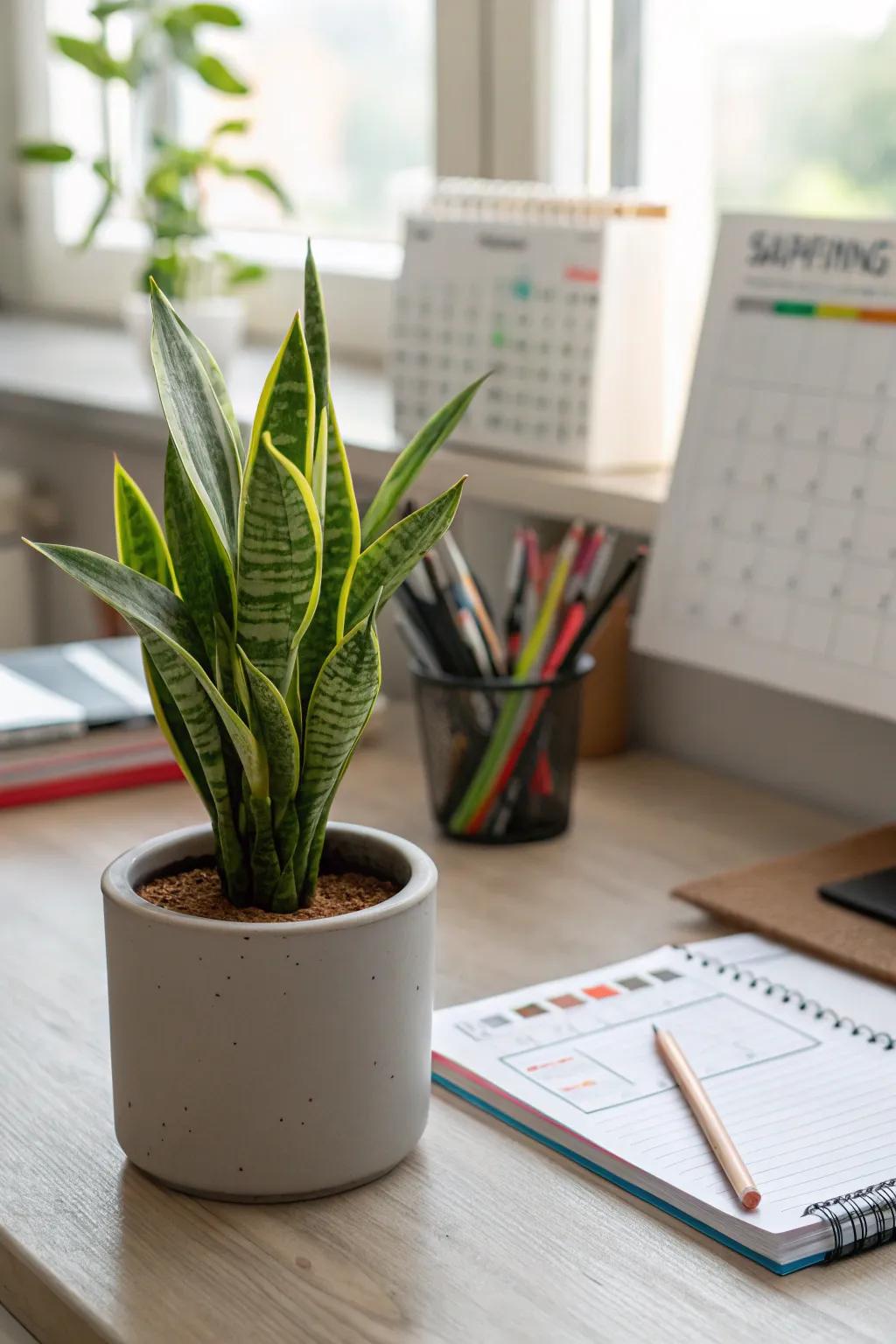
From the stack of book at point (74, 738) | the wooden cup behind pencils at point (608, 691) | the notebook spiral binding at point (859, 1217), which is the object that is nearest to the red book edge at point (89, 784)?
the stack of book at point (74, 738)

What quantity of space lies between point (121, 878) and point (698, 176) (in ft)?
3.34

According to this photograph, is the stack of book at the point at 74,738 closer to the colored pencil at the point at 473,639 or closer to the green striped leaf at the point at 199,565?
the colored pencil at the point at 473,639

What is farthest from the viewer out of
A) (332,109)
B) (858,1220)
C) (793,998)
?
(332,109)

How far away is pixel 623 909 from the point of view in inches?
36.4

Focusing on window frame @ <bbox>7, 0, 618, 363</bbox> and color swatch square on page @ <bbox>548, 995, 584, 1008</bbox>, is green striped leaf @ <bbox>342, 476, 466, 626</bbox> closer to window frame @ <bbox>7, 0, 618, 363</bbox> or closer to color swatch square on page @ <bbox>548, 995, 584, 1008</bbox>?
color swatch square on page @ <bbox>548, 995, 584, 1008</bbox>

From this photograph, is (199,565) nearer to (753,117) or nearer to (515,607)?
(515,607)

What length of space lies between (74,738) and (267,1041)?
1.80 feet

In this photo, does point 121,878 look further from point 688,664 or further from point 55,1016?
point 688,664

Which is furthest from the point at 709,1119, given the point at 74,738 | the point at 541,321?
the point at 541,321

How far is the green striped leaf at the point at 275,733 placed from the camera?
61 cm

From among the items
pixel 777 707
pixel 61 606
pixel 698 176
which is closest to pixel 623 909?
pixel 777 707

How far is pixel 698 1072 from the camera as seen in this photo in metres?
0.72

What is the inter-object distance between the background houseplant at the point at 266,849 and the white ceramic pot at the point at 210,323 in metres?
1.00

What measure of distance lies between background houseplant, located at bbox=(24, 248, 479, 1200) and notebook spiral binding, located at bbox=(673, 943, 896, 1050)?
21 centimetres
